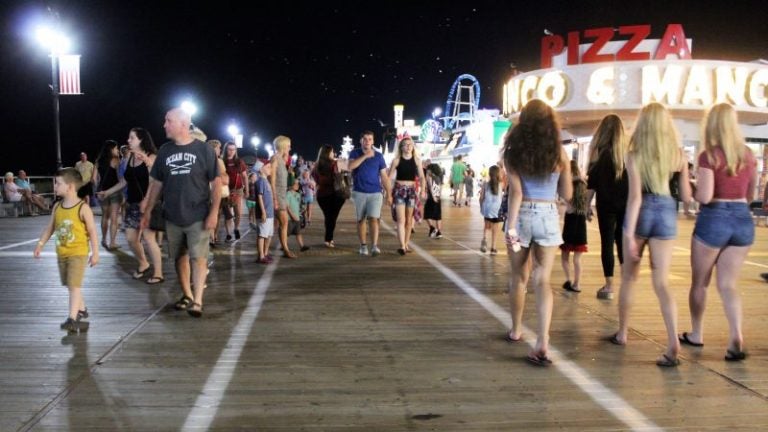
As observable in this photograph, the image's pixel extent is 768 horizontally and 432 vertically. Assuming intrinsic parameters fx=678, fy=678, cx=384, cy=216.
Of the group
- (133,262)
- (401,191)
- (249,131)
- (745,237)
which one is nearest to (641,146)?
(745,237)

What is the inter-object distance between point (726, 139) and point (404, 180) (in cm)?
641

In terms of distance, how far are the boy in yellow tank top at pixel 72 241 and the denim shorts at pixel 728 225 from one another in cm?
482

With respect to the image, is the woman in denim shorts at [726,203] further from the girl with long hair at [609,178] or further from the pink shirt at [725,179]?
the girl with long hair at [609,178]

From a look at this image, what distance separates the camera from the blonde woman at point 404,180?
10.7 metres

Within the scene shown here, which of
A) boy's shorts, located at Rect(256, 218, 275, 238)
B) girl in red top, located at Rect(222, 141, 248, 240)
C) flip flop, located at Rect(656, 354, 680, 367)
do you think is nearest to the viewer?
flip flop, located at Rect(656, 354, 680, 367)

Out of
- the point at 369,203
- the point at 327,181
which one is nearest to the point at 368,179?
the point at 369,203

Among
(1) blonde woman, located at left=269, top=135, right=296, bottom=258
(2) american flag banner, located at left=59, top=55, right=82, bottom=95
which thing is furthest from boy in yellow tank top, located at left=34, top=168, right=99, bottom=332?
(2) american flag banner, located at left=59, top=55, right=82, bottom=95

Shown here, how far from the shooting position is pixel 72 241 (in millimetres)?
5684

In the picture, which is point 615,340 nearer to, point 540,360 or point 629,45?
point 540,360

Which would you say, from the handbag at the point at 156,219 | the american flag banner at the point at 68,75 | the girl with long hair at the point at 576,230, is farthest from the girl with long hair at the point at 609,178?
the american flag banner at the point at 68,75

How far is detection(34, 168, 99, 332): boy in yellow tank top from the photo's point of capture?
5.65 meters

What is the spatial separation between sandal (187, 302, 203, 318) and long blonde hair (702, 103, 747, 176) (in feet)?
14.5

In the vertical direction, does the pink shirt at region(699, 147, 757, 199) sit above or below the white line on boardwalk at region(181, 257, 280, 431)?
above

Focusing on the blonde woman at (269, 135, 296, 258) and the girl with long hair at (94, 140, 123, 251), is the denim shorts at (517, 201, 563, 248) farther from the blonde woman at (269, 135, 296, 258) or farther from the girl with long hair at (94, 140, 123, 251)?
the girl with long hair at (94, 140, 123, 251)
